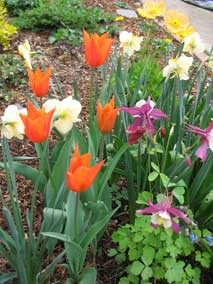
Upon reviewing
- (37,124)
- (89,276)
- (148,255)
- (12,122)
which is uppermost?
(37,124)

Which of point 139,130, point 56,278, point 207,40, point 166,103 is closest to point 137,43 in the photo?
point 166,103

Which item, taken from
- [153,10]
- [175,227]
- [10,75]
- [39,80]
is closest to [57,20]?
[10,75]

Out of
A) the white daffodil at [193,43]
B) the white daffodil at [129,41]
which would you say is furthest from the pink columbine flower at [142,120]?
the white daffodil at [129,41]

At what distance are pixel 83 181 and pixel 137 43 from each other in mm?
1185

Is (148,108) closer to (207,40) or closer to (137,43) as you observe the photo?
(137,43)

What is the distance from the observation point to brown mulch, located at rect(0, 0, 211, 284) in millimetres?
1877

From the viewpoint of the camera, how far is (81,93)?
3.14 m

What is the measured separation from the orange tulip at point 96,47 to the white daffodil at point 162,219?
2.03ft

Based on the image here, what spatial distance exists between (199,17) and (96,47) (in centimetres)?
422

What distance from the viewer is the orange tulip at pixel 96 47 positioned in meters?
1.61

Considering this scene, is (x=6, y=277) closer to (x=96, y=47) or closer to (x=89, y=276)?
(x=89, y=276)

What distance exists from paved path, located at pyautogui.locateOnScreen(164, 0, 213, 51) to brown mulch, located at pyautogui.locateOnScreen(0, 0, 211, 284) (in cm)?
57

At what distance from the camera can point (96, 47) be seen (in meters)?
1.63

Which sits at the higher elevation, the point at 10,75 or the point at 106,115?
the point at 106,115
